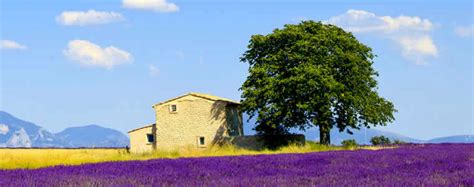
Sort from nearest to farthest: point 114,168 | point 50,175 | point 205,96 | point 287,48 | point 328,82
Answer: point 50,175 < point 114,168 < point 328,82 < point 287,48 < point 205,96

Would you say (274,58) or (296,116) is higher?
(274,58)

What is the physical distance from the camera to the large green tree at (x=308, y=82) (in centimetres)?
4347

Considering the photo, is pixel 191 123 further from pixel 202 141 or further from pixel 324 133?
pixel 324 133

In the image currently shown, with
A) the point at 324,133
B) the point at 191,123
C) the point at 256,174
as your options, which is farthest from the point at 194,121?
the point at 256,174

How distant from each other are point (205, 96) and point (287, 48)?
7.27 meters

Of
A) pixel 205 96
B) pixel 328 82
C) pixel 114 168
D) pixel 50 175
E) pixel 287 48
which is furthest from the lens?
pixel 205 96

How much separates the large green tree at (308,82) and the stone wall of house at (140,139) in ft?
28.4

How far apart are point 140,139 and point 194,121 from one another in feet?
15.9

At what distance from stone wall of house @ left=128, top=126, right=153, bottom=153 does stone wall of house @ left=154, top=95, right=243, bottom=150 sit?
1.45m

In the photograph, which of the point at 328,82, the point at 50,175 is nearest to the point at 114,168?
the point at 50,175

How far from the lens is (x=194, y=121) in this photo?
162 feet

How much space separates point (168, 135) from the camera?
50.1 meters

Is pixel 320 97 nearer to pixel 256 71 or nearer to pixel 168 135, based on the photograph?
pixel 256 71

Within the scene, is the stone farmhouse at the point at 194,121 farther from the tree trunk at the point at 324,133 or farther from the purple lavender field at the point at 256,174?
the purple lavender field at the point at 256,174
